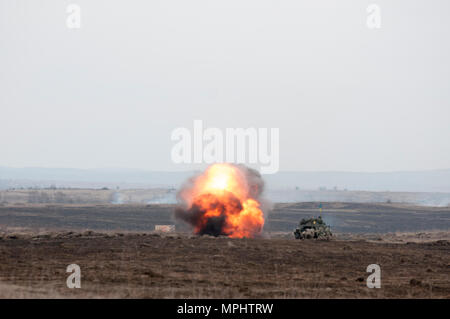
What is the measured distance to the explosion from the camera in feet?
248

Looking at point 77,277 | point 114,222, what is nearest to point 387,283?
point 77,277

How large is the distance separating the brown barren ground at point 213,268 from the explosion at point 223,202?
496 centimetres

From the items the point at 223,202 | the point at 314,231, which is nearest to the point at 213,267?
the point at 223,202

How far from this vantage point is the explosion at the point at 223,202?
7570 centimetres

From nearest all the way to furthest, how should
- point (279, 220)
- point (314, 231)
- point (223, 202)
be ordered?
point (223, 202)
point (314, 231)
point (279, 220)

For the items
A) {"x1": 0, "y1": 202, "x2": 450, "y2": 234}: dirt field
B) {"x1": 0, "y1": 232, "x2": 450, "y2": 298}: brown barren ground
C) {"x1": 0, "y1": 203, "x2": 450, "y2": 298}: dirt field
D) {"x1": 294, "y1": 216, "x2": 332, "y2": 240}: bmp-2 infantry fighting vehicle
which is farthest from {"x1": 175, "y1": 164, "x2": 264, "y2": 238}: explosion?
{"x1": 0, "y1": 202, "x2": 450, "y2": 234}: dirt field

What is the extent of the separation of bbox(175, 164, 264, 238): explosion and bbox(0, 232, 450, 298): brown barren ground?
4.96 m

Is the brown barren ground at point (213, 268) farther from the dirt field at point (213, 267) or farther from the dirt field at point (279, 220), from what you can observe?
the dirt field at point (279, 220)

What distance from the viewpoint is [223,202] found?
2953 inches

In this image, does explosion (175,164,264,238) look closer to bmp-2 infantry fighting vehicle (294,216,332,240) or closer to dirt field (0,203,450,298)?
bmp-2 infantry fighting vehicle (294,216,332,240)

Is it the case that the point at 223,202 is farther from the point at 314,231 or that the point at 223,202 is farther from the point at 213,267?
the point at 213,267

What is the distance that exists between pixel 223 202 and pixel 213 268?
28683mm
